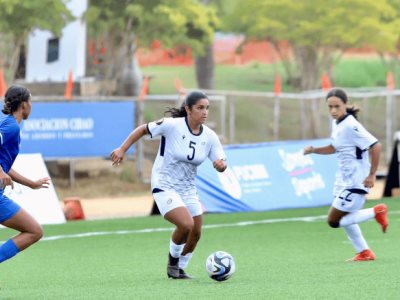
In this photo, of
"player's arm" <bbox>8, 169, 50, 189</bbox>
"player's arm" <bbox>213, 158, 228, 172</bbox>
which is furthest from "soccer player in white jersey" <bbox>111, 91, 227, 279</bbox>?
"player's arm" <bbox>8, 169, 50, 189</bbox>

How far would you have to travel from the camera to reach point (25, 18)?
3391 centimetres

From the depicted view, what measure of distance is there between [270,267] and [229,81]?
148ft

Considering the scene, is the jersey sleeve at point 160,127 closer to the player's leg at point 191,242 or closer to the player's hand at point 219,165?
the player's hand at point 219,165

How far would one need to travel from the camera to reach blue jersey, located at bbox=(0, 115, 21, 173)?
11.1m

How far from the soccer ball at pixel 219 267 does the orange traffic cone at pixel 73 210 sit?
36.8ft

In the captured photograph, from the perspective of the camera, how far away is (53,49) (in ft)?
130

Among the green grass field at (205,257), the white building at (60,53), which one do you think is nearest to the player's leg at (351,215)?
the green grass field at (205,257)

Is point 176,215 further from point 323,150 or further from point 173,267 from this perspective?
point 323,150

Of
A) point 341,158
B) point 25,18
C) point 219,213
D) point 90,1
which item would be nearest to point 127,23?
point 90,1

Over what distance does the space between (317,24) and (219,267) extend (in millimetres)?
32449

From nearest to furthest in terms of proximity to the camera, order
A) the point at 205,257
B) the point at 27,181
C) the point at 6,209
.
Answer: the point at 6,209 → the point at 27,181 → the point at 205,257

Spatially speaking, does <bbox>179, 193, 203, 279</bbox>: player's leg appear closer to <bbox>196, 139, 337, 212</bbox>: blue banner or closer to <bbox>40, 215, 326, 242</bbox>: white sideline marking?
<bbox>40, 215, 326, 242</bbox>: white sideline marking

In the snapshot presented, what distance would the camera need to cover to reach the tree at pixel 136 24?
126 ft

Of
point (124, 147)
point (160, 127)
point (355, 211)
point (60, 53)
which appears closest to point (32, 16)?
point (60, 53)
